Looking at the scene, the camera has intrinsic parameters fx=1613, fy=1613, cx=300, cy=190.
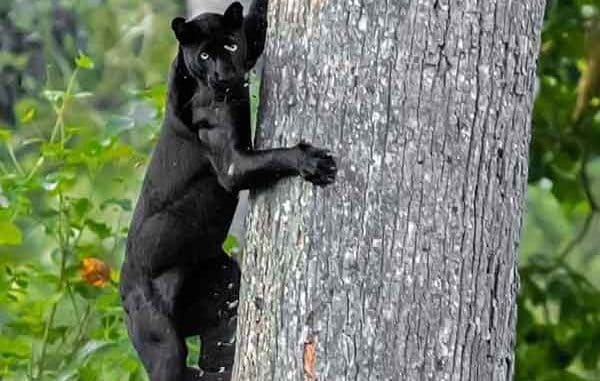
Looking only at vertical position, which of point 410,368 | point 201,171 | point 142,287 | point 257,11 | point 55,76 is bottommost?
point 410,368

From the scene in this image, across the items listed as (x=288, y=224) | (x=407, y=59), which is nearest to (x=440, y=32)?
(x=407, y=59)

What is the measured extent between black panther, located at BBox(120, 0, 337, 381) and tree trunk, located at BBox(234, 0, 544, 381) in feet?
1.00

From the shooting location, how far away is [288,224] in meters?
4.34

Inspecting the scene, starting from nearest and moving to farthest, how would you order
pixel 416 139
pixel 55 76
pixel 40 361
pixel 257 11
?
1. pixel 416 139
2. pixel 257 11
3. pixel 40 361
4. pixel 55 76

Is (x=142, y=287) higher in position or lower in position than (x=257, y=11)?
lower

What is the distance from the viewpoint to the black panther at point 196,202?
4.68 metres

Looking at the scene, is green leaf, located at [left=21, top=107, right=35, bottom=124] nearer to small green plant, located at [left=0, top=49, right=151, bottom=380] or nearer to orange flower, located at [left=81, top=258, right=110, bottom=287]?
small green plant, located at [left=0, top=49, right=151, bottom=380]

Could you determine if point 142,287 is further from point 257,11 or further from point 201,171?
point 257,11

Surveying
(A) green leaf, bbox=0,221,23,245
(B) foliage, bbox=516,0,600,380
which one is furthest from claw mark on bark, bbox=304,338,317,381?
(B) foliage, bbox=516,0,600,380

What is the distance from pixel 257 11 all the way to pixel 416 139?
994mm

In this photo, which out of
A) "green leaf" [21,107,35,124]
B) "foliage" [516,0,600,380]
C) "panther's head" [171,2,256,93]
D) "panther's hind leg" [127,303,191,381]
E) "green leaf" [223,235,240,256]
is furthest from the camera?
"foliage" [516,0,600,380]

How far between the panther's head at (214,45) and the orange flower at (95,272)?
5.88 feet

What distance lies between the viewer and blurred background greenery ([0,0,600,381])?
632cm

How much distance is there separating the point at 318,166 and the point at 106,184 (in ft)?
8.18
